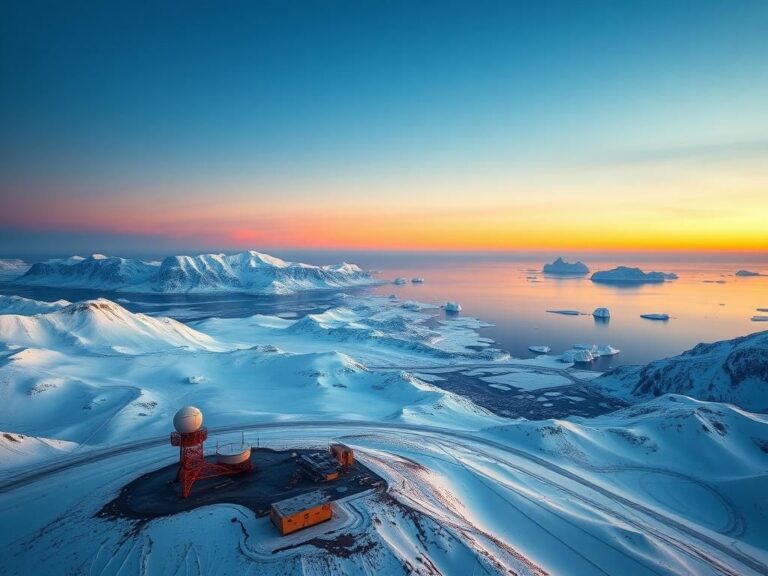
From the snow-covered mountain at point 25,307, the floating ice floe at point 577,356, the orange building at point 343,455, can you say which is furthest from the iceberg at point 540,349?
the snow-covered mountain at point 25,307

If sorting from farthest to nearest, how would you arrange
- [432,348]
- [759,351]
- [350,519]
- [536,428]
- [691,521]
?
[432,348]
[759,351]
[536,428]
[691,521]
[350,519]

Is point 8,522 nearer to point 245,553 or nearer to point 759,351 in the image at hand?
point 245,553

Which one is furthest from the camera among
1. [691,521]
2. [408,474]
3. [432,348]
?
[432,348]

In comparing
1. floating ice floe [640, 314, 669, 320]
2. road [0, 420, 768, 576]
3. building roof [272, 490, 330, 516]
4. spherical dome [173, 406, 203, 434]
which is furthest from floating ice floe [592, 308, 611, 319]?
spherical dome [173, 406, 203, 434]

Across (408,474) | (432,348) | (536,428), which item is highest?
(408,474)

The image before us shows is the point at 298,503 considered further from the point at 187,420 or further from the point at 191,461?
the point at 187,420

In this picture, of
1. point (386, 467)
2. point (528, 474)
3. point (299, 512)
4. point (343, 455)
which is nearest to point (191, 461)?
point (299, 512)

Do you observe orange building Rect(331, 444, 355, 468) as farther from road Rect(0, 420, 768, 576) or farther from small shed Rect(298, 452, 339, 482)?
road Rect(0, 420, 768, 576)

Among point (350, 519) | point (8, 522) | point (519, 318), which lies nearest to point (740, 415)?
point (350, 519)
